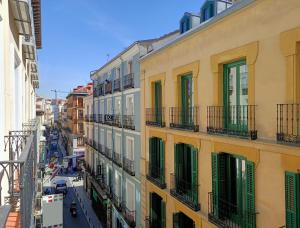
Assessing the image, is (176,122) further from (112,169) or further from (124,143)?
(112,169)

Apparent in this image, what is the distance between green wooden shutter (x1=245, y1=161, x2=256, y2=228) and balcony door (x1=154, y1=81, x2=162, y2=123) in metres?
6.78

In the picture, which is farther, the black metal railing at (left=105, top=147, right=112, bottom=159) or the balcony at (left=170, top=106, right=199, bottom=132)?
the black metal railing at (left=105, top=147, right=112, bottom=159)

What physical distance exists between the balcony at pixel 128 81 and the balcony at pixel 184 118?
6.19 m

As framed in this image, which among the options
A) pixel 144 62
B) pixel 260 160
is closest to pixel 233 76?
pixel 260 160

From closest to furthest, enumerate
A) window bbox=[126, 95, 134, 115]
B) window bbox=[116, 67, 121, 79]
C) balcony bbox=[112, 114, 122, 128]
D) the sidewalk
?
window bbox=[126, 95, 134, 115], balcony bbox=[112, 114, 122, 128], window bbox=[116, 67, 121, 79], the sidewalk

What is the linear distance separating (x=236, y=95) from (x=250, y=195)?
2981mm

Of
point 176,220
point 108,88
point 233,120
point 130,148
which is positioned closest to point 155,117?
point 176,220

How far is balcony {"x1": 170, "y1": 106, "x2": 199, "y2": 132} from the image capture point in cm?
1165

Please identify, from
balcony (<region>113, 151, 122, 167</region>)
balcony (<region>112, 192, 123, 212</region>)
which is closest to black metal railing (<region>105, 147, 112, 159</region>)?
balcony (<region>113, 151, 122, 167</region>)

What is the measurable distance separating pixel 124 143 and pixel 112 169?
4404 mm

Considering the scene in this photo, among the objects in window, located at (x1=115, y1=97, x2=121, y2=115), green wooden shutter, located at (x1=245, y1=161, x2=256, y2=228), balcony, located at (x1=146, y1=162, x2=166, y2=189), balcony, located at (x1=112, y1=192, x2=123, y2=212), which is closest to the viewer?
green wooden shutter, located at (x1=245, y1=161, x2=256, y2=228)

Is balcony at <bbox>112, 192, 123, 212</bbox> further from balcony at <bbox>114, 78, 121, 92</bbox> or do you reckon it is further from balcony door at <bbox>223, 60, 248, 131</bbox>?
balcony door at <bbox>223, 60, 248, 131</bbox>

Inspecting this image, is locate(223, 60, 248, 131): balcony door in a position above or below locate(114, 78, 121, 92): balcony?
below

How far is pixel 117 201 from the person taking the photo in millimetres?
23125
